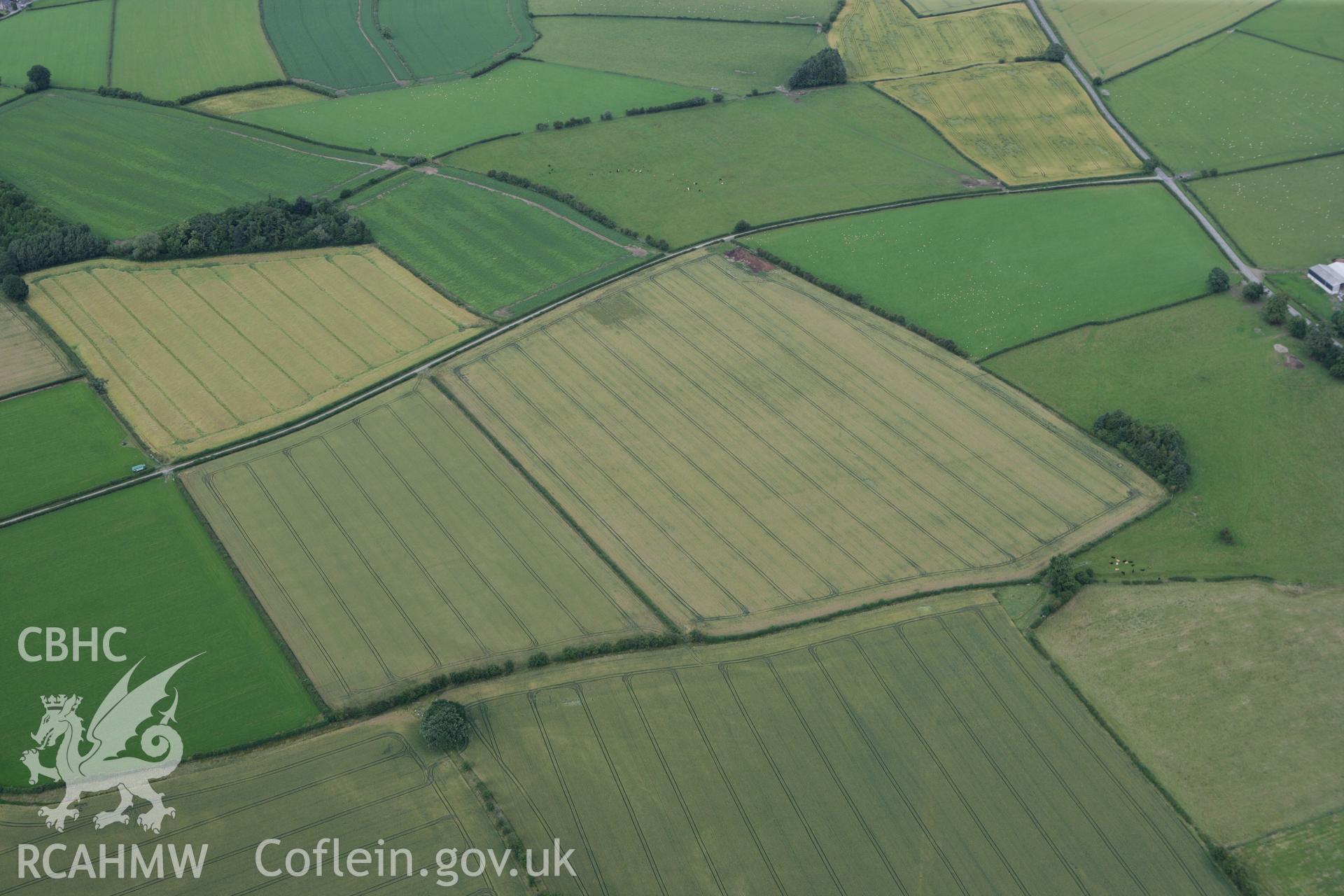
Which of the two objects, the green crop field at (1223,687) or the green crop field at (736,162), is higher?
the green crop field at (736,162)

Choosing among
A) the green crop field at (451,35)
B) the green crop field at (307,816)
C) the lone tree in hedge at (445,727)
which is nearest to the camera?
the green crop field at (307,816)

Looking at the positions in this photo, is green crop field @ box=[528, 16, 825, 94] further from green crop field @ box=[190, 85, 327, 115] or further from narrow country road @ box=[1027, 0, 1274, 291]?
narrow country road @ box=[1027, 0, 1274, 291]

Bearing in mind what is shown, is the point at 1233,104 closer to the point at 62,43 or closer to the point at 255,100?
the point at 255,100

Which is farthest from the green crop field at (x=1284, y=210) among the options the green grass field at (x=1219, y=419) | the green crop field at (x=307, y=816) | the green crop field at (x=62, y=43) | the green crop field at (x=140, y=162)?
the green crop field at (x=62, y=43)

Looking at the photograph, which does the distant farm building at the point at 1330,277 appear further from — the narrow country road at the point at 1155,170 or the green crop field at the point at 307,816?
the green crop field at the point at 307,816

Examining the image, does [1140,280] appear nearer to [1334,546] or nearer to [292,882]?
[1334,546]

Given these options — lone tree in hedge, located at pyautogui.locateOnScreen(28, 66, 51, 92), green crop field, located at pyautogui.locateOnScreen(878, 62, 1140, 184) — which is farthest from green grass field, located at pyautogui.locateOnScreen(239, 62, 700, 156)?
green crop field, located at pyautogui.locateOnScreen(878, 62, 1140, 184)

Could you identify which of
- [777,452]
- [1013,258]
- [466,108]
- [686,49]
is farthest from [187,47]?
[1013,258]
